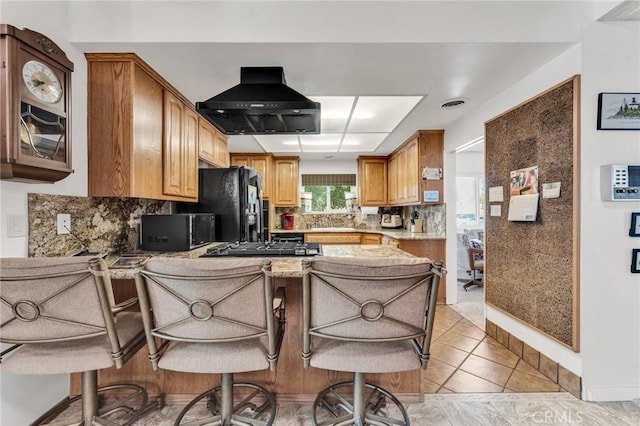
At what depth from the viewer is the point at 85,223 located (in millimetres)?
1861

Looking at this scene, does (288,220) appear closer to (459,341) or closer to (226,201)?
(226,201)

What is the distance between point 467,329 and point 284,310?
2.24 meters


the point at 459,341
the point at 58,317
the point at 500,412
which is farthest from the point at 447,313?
the point at 58,317

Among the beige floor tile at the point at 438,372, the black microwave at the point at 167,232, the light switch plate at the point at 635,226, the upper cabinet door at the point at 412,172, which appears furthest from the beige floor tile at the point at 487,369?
the black microwave at the point at 167,232

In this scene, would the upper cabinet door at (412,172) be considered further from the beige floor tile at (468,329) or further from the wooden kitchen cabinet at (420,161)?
the beige floor tile at (468,329)

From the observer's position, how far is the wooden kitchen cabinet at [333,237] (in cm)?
502

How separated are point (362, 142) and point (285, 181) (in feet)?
5.56

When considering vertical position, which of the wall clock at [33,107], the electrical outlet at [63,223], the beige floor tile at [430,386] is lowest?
the beige floor tile at [430,386]

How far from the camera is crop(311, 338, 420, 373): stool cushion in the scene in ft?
3.91

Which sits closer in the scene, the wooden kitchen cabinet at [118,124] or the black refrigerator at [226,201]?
the wooden kitchen cabinet at [118,124]

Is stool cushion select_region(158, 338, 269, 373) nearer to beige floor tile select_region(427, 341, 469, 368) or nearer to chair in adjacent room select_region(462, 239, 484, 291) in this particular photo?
beige floor tile select_region(427, 341, 469, 368)

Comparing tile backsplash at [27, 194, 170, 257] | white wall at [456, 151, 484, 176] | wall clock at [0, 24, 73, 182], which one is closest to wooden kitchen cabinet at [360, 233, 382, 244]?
white wall at [456, 151, 484, 176]

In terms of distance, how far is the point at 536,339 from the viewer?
2.08 metres

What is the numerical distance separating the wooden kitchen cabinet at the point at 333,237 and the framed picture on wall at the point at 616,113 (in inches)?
143
